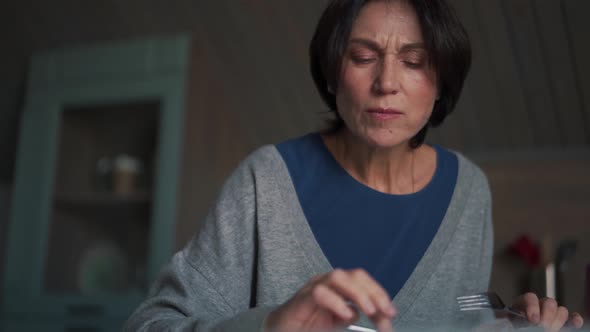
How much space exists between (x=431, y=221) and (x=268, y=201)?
0.71 feet

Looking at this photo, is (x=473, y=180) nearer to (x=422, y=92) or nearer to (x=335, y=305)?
(x=422, y=92)

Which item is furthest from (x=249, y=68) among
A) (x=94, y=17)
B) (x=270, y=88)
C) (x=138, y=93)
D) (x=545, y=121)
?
(x=545, y=121)

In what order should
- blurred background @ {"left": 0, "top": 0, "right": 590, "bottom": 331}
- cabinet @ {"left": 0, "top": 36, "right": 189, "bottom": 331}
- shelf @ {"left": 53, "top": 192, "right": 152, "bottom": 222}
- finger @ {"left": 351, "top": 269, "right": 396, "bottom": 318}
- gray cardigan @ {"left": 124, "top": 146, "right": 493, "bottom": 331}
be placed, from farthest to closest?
shelf @ {"left": 53, "top": 192, "right": 152, "bottom": 222} < cabinet @ {"left": 0, "top": 36, "right": 189, "bottom": 331} < blurred background @ {"left": 0, "top": 0, "right": 590, "bottom": 331} < gray cardigan @ {"left": 124, "top": 146, "right": 493, "bottom": 331} < finger @ {"left": 351, "top": 269, "right": 396, "bottom": 318}

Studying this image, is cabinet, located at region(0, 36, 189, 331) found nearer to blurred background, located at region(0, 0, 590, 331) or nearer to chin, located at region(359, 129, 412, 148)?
blurred background, located at region(0, 0, 590, 331)

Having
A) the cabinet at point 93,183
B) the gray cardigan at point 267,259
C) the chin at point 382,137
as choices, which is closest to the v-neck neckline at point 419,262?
the gray cardigan at point 267,259

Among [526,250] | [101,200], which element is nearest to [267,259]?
[526,250]

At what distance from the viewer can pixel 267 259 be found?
2.42ft

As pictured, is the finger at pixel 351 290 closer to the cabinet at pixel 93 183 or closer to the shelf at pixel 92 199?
the cabinet at pixel 93 183

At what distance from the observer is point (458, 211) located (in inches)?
32.7

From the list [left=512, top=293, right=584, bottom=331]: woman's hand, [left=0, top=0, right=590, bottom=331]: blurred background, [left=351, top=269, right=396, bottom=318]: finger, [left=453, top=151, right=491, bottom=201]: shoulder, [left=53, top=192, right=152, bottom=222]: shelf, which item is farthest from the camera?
[left=53, top=192, right=152, bottom=222]: shelf

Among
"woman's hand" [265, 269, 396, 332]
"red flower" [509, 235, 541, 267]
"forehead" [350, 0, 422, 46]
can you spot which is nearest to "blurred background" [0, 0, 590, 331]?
"red flower" [509, 235, 541, 267]

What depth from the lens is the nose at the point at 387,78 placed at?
690mm

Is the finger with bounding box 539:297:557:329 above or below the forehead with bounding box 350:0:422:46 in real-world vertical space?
below

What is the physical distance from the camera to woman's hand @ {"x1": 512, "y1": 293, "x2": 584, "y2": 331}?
1.71 feet
